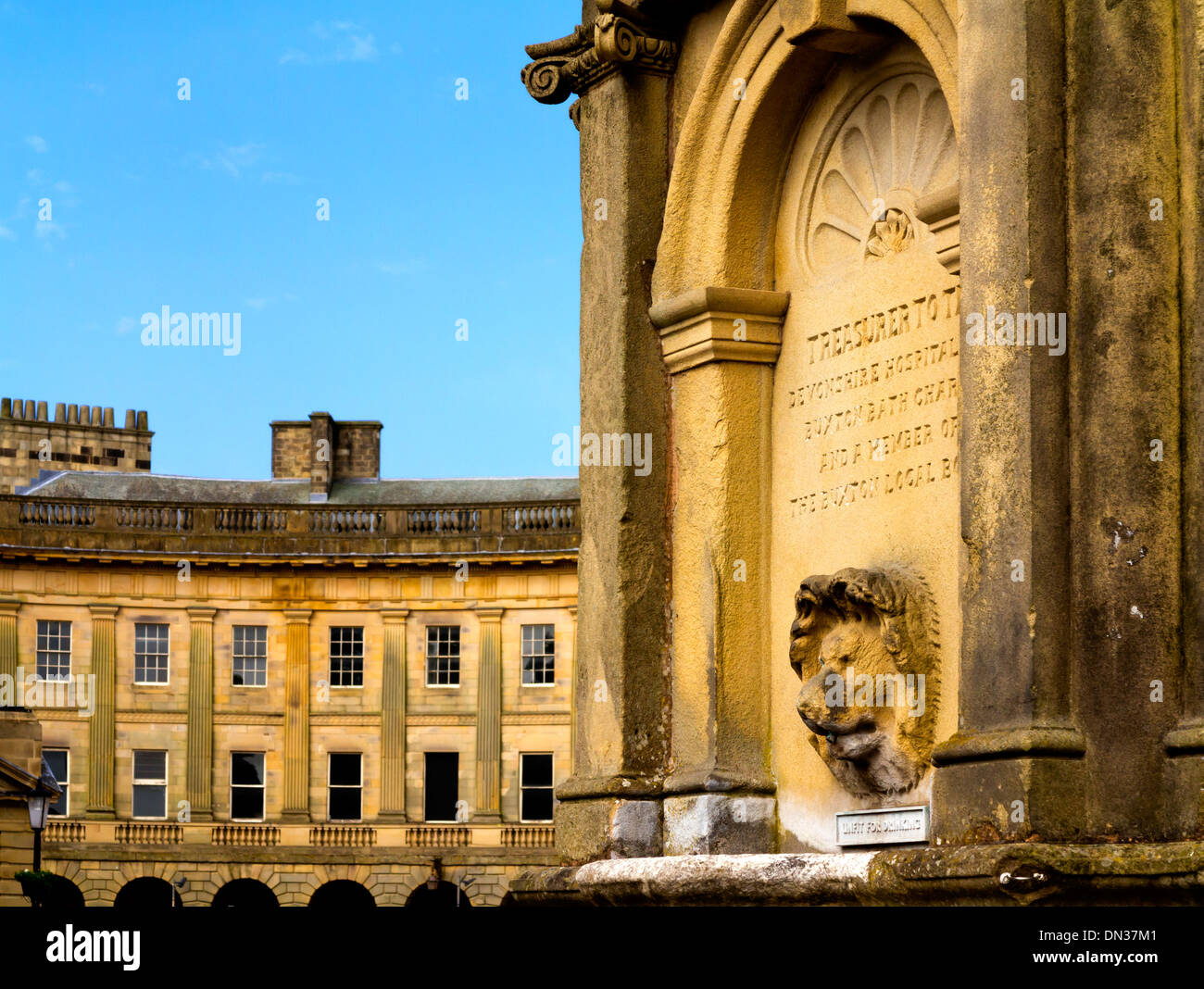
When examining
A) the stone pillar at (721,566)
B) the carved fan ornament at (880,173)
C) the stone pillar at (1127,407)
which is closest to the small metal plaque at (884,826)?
the stone pillar at (721,566)

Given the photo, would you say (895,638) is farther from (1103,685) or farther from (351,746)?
(351,746)

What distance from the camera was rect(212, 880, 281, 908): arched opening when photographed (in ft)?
175

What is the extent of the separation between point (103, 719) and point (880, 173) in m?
47.8

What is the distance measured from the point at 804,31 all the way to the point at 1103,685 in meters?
3.01

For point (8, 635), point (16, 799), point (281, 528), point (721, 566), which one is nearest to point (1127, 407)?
point (721, 566)

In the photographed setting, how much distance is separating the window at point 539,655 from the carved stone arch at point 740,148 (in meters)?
45.9

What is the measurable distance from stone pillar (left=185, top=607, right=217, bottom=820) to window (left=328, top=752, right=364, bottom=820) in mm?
3163

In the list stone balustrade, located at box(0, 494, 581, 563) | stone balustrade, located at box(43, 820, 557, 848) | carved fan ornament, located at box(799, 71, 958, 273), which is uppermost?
stone balustrade, located at box(0, 494, 581, 563)

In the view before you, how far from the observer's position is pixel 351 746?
54062 mm

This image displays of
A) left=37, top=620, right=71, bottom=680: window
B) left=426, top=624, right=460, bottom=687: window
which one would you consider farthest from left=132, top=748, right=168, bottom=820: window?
left=426, top=624, right=460, bottom=687: window

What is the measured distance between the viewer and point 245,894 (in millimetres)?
53750

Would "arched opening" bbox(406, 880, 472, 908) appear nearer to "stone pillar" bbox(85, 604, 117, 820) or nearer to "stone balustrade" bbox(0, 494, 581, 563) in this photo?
"stone pillar" bbox(85, 604, 117, 820)

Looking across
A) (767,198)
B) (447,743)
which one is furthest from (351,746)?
(767,198)
